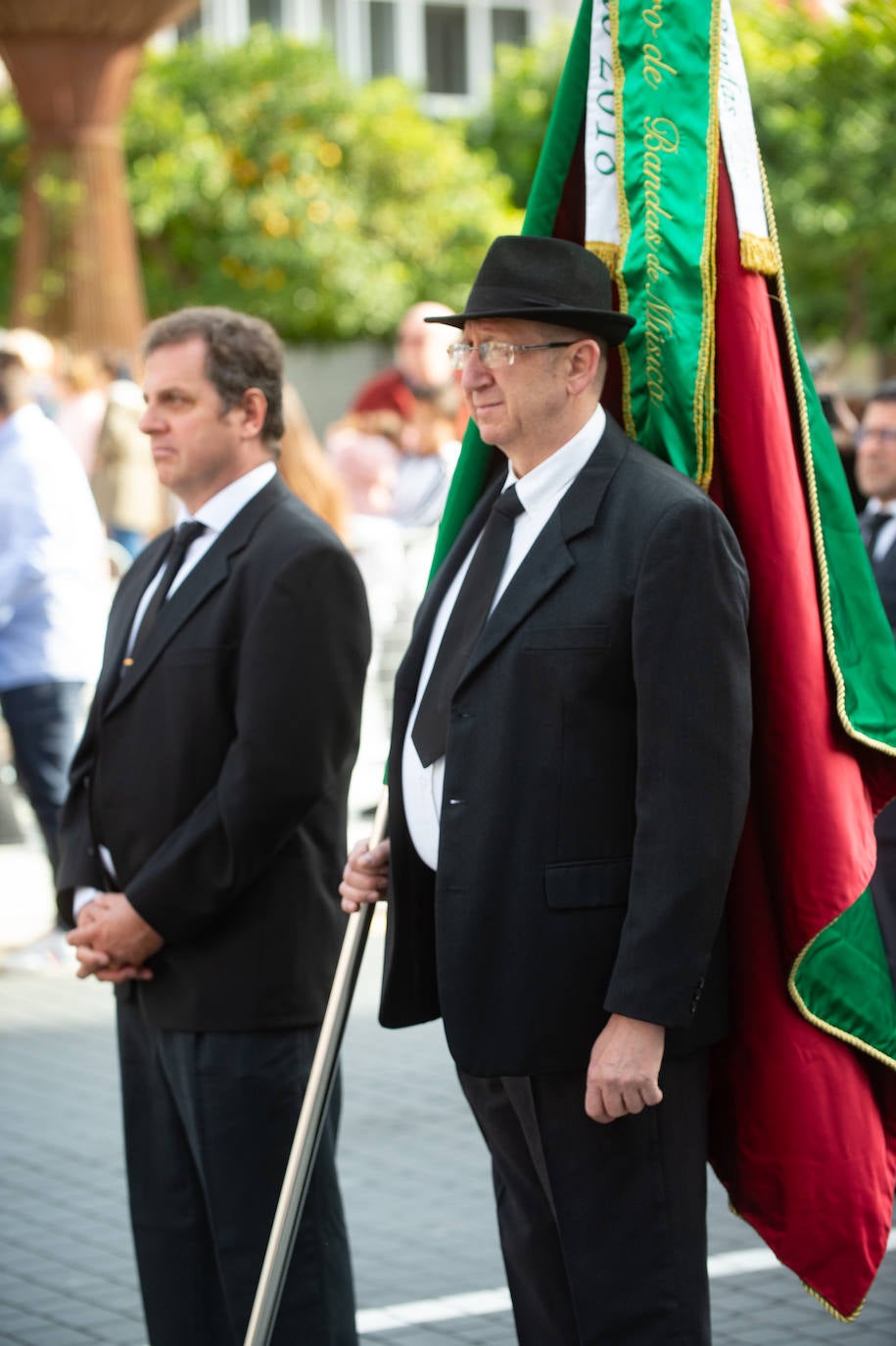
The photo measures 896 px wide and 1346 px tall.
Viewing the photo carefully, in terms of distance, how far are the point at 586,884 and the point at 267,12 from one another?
3796 centimetres

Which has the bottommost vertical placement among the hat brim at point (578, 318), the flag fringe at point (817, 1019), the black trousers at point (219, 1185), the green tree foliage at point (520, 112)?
the black trousers at point (219, 1185)

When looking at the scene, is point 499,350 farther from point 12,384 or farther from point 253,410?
point 12,384

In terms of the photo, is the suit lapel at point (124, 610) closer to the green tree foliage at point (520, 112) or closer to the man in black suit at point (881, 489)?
the man in black suit at point (881, 489)

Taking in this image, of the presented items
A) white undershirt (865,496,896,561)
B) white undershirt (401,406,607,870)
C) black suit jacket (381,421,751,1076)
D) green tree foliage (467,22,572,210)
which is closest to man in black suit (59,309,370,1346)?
white undershirt (401,406,607,870)

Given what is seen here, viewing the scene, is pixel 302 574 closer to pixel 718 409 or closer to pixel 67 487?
pixel 718 409

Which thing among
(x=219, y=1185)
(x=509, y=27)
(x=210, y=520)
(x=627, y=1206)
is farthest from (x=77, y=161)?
(x=509, y=27)

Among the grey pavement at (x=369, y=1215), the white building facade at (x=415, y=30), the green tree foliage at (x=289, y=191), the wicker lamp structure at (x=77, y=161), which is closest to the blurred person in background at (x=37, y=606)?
the grey pavement at (x=369, y=1215)

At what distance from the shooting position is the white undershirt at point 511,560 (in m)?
3.18

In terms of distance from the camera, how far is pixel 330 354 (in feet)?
121

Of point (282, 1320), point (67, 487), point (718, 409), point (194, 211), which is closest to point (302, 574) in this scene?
point (718, 409)

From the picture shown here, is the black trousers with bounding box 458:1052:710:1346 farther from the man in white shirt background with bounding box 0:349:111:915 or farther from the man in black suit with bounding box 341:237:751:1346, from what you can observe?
the man in white shirt background with bounding box 0:349:111:915

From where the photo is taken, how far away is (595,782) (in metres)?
3.02

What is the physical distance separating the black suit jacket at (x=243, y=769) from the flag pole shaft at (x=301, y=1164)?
310 mm

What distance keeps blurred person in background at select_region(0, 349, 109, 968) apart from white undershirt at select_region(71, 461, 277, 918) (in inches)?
149
